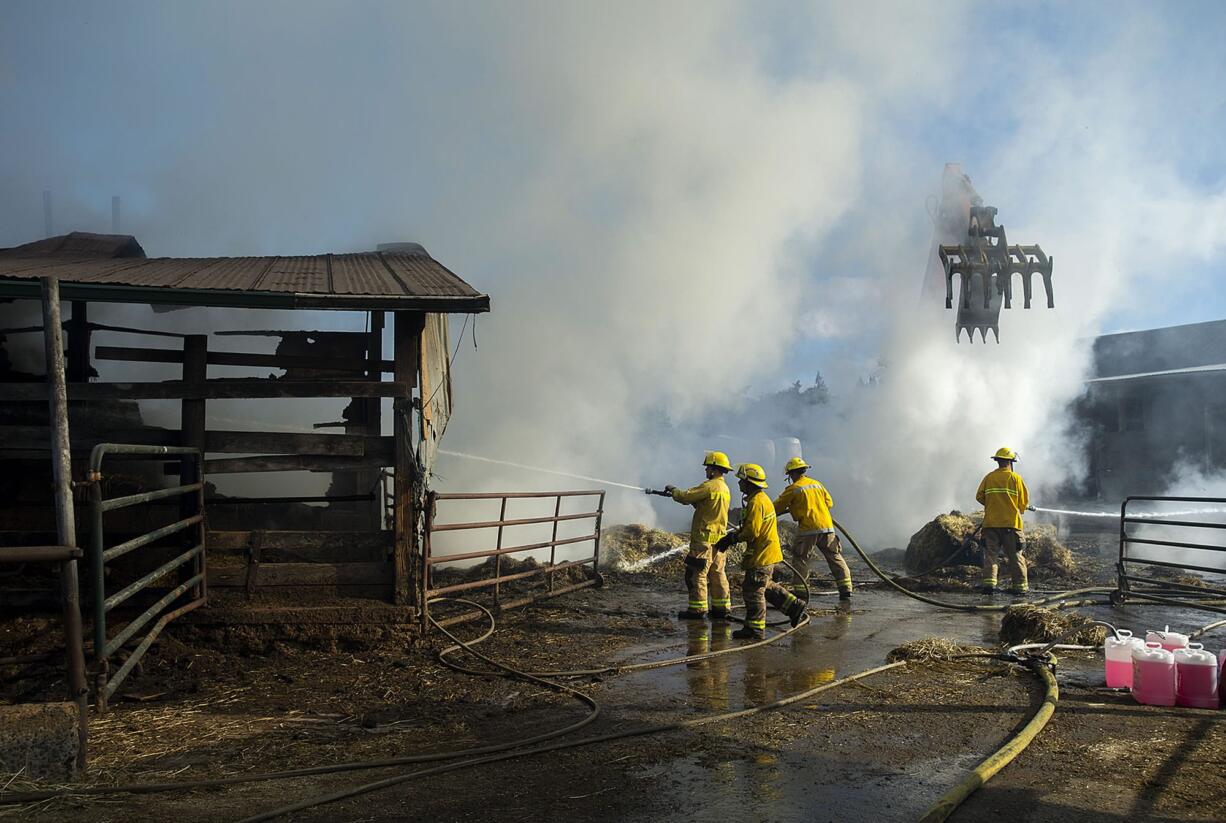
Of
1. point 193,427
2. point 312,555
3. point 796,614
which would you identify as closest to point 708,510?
point 796,614

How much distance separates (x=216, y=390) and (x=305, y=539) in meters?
1.46

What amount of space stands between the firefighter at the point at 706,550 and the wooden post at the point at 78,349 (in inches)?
228

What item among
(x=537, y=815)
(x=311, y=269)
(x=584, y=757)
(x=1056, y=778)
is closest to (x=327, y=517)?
(x=311, y=269)

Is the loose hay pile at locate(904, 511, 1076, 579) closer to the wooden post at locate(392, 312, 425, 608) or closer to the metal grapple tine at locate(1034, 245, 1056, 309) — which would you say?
the metal grapple tine at locate(1034, 245, 1056, 309)

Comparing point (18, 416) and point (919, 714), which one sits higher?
point (18, 416)

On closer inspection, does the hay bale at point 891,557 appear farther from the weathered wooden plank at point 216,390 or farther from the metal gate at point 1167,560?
the weathered wooden plank at point 216,390

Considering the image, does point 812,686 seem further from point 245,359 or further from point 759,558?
point 245,359

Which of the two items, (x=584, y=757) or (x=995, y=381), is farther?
(x=995, y=381)

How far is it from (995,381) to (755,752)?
62.3ft

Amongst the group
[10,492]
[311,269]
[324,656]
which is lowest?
[324,656]

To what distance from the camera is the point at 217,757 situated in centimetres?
447

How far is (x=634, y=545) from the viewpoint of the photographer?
14.4m

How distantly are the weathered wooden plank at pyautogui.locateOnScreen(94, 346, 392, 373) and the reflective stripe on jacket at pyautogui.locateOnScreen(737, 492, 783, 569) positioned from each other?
382 centimetres

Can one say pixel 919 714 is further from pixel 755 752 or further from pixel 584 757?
pixel 584 757
